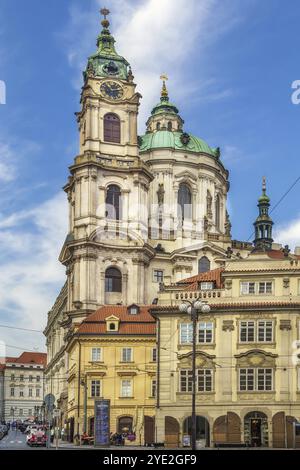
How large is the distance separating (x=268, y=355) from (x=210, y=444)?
7.61 metres

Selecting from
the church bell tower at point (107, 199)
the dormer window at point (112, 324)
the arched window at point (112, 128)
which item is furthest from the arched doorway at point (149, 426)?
the arched window at point (112, 128)

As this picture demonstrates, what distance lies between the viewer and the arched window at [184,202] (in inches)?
4497

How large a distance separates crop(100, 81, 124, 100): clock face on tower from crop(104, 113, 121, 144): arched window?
7.90 ft

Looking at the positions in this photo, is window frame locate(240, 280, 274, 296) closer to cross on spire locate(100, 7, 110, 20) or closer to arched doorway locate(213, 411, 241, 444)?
arched doorway locate(213, 411, 241, 444)

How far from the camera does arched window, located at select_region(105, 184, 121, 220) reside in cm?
10350

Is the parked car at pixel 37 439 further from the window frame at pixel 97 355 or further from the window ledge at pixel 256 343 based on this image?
the window ledge at pixel 256 343

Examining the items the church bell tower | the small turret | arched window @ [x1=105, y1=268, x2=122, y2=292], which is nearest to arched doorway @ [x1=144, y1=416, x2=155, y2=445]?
the church bell tower

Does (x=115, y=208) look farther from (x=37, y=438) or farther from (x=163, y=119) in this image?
(x=37, y=438)

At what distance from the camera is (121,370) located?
263 ft

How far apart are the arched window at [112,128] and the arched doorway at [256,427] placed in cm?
5116

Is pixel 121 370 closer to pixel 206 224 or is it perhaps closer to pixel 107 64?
pixel 206 224

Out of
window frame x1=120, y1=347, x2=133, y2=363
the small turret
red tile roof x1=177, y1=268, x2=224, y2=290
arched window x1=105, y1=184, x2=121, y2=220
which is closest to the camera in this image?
red tile roof x1=177, y1=268, x2=224, y2=290

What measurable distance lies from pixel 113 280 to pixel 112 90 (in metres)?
23.9
